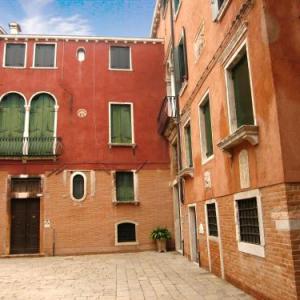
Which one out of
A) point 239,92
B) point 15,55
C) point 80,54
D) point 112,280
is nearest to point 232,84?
point 239,92

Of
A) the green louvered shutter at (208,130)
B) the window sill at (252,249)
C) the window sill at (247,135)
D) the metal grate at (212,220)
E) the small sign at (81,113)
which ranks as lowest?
the window sill at (252,249)

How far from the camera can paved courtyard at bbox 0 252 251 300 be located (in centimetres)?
693

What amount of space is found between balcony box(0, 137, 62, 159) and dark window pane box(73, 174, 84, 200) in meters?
1.26

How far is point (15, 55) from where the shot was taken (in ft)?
51.5

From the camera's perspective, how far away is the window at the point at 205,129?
9.16m

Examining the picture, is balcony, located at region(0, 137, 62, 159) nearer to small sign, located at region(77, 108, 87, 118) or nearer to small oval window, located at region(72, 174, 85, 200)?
small oval window, located at region(72, 174, 85, 200)

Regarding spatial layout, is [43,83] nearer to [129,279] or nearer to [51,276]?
[51,276]

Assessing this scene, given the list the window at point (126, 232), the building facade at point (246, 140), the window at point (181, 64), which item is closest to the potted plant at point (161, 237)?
the window at point (126, 232)

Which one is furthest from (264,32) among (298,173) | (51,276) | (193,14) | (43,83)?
(43,83)

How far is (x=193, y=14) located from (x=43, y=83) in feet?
26.0

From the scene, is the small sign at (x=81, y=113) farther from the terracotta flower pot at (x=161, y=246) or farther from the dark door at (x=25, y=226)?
the terracotta flower pot at (x=161, y=246)

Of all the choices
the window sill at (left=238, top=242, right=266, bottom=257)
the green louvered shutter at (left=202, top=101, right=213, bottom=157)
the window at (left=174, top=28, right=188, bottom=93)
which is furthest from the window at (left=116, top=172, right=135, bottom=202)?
the window sill at (left=238, top=242, right=266, bottom=257)

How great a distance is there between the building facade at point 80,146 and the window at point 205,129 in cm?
591

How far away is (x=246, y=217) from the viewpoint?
21.9 ft
